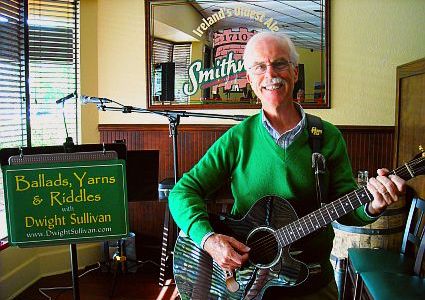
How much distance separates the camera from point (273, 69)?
1.45 metres

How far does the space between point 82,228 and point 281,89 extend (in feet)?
2.71

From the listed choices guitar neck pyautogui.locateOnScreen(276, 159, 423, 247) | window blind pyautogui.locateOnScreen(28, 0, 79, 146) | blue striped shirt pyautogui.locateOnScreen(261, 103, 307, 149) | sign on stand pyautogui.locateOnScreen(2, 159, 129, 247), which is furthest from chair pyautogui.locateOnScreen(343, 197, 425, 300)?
window blind pyautogui.locateOnScreen(28, 0, 79, 146)

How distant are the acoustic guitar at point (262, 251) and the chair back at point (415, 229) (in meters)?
1.08

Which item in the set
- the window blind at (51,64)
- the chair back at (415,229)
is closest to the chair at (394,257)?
the chair back at (415,229)

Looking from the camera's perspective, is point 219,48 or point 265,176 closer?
point 265,176

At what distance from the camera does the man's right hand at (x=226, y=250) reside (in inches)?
55.9

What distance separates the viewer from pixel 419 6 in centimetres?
317

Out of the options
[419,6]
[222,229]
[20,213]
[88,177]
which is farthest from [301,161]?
[419,6]

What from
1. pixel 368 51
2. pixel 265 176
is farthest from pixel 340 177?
pixel 368 51

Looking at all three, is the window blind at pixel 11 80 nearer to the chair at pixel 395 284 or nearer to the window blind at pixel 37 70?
the window blind at pixel 37 70

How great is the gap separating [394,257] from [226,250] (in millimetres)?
1329

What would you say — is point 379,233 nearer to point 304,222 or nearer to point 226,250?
point 304,222

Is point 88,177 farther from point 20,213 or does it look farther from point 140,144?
point 140,144

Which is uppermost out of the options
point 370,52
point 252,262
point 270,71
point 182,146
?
point 370,52
